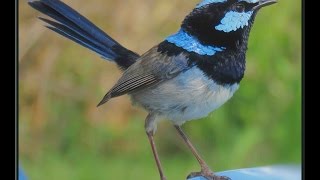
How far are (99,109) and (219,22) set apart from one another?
38cm

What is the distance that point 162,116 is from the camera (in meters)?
2.20

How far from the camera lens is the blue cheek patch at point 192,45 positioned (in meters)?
2.17

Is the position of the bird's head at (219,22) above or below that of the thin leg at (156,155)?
above

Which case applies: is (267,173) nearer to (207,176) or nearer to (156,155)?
(207,176)

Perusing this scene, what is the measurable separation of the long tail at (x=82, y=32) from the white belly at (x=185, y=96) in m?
0.11

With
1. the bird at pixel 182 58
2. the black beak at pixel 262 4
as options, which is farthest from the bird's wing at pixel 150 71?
the black beak at pixel 262 4

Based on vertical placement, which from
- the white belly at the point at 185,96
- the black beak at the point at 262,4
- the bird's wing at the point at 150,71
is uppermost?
the black beak at the point at 262,4

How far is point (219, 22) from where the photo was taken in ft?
7.14

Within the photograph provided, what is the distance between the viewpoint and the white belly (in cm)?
215

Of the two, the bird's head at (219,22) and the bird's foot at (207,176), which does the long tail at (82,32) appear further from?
the bird's foot at (207,176)

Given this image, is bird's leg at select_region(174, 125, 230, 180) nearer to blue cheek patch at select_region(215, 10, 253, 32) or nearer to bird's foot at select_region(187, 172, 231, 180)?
bird's foot at select_region(187, 172, 231, 180)

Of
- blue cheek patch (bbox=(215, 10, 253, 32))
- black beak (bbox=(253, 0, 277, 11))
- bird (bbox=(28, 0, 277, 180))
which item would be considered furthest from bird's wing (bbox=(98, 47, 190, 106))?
black beak (bbox=(253, 0, 277, 11))

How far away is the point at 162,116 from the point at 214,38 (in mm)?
233
